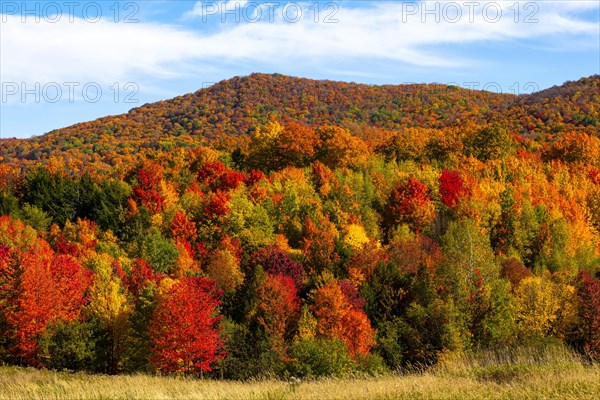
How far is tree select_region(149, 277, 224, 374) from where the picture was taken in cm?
5350

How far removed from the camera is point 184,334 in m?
54.7

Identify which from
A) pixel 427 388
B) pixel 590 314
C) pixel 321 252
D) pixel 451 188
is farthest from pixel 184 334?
pixel 451 188

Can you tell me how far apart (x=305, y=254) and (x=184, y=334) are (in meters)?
32.0

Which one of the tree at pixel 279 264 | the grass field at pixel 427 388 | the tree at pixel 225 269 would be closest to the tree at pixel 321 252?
the tree at pixel 279 264

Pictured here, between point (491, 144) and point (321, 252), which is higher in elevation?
point (491, 144)

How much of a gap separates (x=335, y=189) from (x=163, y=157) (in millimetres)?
46497

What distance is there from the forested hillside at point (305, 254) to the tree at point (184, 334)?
169 mm

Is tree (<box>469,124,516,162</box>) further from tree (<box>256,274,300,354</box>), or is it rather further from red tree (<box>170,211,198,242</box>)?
tree (<box>256,274,300,354</box>)

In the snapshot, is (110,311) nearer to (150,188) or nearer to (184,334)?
(184,334)

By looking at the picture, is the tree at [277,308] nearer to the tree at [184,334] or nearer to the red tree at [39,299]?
the tree at [184,334]

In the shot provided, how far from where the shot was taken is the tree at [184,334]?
53.5 metres

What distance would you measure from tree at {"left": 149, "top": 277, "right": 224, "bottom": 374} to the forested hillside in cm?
17

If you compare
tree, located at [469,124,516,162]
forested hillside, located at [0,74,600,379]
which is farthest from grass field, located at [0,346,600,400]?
tree, located at [469,124,516,162]

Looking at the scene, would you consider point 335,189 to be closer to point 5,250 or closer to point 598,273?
point 598,273
